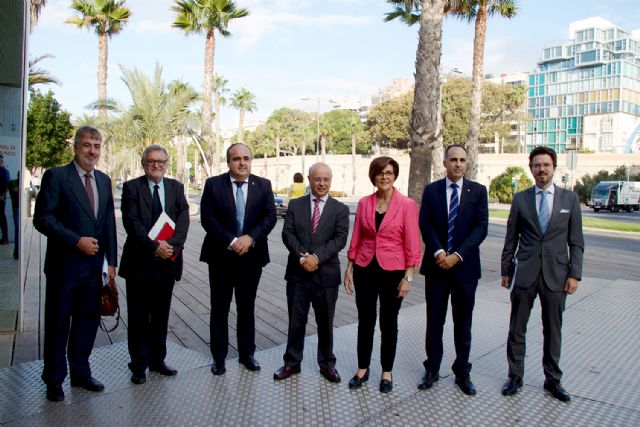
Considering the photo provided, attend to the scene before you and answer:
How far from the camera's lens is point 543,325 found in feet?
13.9

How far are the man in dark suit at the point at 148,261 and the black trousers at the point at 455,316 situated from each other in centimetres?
210

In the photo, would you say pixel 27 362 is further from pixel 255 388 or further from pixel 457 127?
pixel 457 127

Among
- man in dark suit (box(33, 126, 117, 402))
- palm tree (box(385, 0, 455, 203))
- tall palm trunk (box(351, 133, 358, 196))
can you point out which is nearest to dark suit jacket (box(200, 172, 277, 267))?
man in dark suit (box(33, 126, 117, 402))

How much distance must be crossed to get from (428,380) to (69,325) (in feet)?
9.29

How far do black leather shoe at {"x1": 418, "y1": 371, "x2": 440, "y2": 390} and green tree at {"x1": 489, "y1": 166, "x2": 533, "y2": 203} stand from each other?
126 feet

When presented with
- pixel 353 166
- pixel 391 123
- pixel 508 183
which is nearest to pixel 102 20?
pixel 508 183

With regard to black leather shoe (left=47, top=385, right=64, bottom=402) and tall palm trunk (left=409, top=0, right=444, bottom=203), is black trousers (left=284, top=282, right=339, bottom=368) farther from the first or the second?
tall palm trunk (left=409, top=0, right=444, bottom=203)

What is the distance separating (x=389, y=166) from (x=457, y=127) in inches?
2308

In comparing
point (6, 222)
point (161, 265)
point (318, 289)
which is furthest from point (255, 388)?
point (6, 222)

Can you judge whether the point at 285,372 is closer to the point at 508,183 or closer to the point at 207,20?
the point at 207,20

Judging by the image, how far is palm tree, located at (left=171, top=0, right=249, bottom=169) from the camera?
26.7 m

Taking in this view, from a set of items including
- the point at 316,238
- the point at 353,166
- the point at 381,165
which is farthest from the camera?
the point at 353,166

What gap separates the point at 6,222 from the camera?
568 cm

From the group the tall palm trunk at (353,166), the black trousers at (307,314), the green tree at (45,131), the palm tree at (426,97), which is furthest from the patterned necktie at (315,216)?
the tall palm trunk at (353,166)
